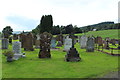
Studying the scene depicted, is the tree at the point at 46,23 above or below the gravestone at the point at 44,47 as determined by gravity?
above

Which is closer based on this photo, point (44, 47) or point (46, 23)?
point (44, 47)

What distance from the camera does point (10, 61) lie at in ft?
44.8

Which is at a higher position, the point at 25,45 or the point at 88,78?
the point at 25,45

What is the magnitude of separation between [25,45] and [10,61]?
8538mm

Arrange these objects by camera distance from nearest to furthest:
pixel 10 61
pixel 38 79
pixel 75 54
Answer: pixel 38 79, pixel 10 61, pixel 75 54

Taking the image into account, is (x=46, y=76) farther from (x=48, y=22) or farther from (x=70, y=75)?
(x=48, y=22)

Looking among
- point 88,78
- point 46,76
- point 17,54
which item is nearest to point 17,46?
point 17,54

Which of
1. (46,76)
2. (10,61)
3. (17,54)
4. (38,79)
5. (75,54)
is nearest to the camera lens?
(38,79)

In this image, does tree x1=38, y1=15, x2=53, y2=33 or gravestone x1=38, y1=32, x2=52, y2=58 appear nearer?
gravestone x1=38, y1=32, x2=52, y2=58

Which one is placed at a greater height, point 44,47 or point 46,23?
point 46,23

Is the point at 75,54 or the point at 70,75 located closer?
the point at 70,75

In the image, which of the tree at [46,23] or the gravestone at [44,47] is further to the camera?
the tree at [46,23]

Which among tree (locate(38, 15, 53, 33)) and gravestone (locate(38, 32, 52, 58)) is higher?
tree (locate(38, 15, 53, 33))

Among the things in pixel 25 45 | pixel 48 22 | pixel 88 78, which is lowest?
pixel 88 78
